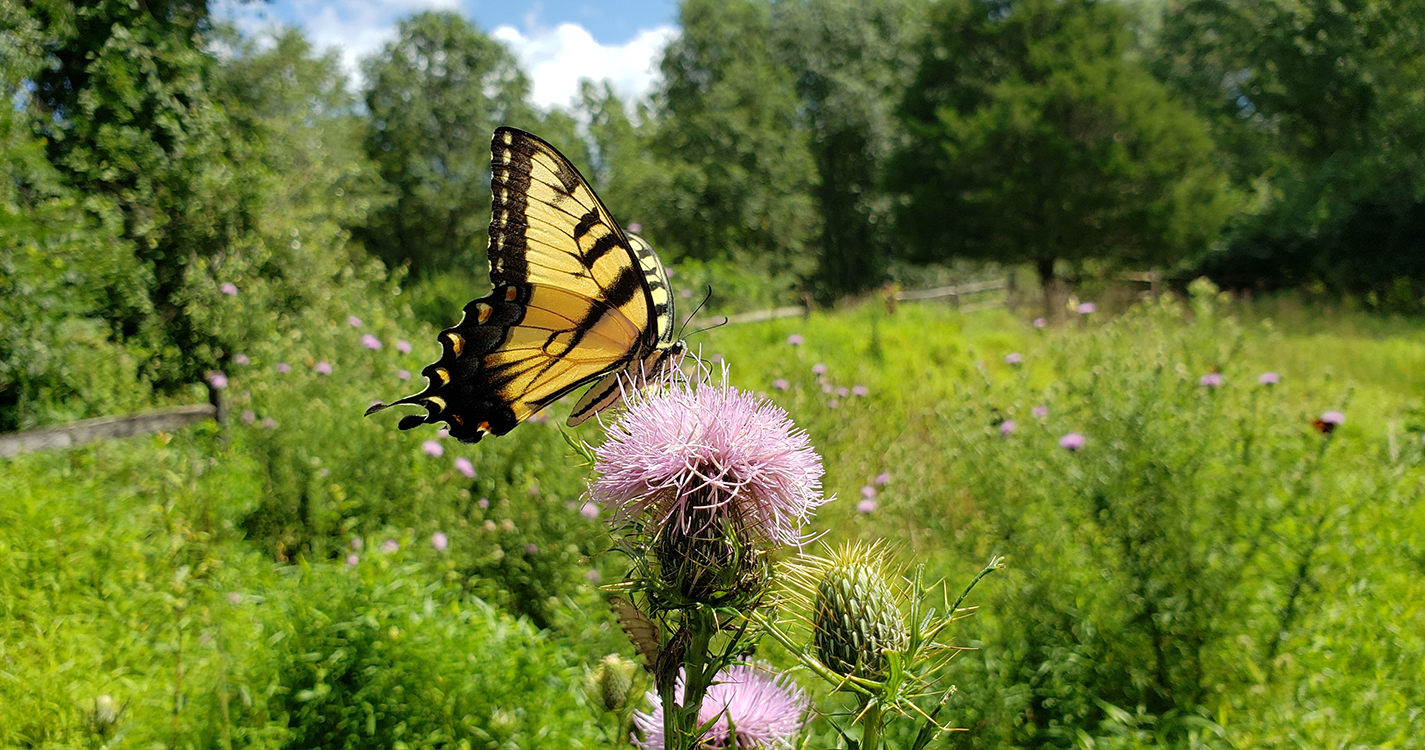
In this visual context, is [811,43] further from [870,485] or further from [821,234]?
[870,485]

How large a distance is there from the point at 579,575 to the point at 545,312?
1646mm

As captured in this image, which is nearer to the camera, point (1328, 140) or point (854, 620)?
point (854, 620)

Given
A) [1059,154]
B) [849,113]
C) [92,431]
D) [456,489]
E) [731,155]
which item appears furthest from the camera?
[849,113]

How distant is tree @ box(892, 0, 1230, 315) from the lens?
17.9m

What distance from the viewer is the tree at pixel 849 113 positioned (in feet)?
93.2

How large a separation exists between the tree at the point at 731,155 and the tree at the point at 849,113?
0.94 m

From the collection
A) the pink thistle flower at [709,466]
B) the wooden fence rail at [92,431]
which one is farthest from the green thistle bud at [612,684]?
the wooden fence rail at [92,431]

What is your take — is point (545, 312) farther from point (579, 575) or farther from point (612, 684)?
point (579, 575)

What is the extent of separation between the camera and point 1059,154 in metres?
18.0

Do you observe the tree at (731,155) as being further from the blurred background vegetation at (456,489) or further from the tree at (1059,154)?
the blurred background vegetation at (456,489)

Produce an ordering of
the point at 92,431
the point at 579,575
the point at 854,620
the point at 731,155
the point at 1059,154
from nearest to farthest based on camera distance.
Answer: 1. the point at 854,620
2. the point at 579,575
3. the point at 92,431
4. the point at 1059,154
5. the point at 731,155

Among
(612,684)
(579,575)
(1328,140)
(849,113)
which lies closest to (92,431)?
(579,575)

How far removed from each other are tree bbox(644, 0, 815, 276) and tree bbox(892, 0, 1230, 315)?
782 centimetres

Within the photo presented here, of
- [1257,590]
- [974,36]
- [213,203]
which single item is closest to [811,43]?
[974,36]
